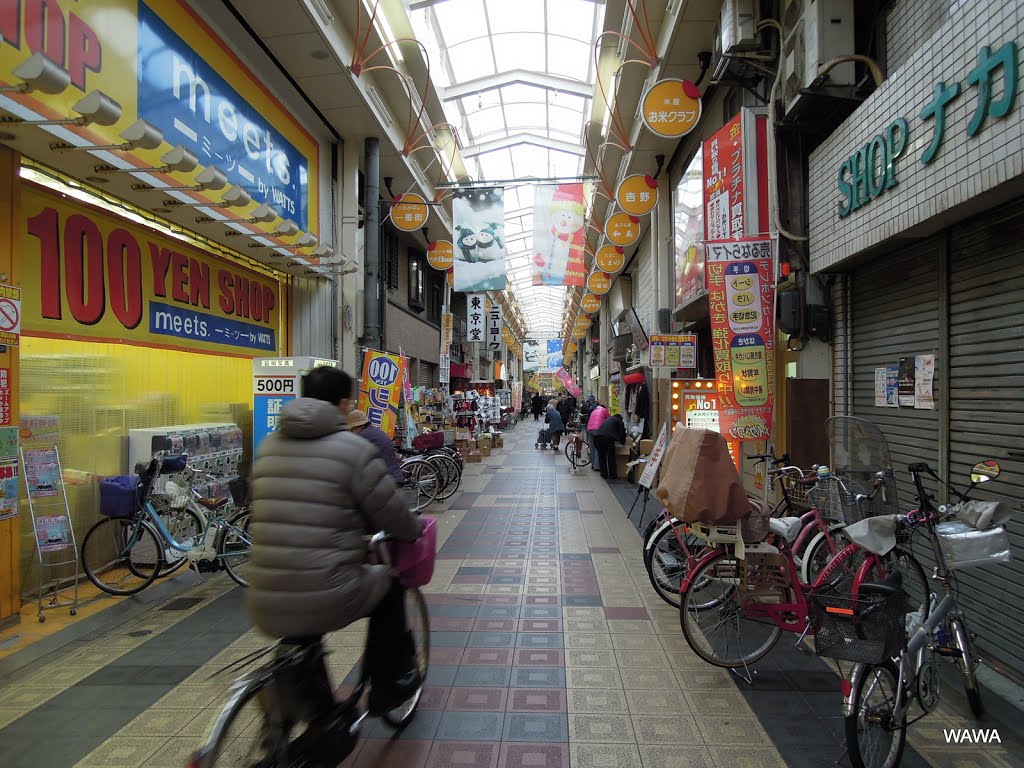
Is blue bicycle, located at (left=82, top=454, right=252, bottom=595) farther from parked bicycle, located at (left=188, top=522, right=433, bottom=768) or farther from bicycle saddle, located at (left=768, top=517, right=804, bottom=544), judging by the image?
bicycle saddle, located at (left=768, top=517, right=804, bottom=544)

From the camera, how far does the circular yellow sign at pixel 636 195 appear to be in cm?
1118

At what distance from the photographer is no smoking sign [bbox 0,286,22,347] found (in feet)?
14.0

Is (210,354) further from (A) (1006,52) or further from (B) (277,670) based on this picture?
(A) (1006,52)

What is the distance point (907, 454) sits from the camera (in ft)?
16.2

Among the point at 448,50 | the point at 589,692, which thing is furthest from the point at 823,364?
the point at 448,50

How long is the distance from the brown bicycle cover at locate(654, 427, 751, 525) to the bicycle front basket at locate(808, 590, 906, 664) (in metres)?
1.04

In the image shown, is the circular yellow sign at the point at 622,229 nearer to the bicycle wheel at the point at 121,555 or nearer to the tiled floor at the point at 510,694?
the tiled floor at the point at 510,694

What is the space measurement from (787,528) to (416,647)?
2830 mm

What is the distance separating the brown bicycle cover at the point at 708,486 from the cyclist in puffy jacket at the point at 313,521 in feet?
6.57

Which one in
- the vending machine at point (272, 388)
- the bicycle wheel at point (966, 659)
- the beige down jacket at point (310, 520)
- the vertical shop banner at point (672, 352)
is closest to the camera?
the beige down jacket at point (310, 520)

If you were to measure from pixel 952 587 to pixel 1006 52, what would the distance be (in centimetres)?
295

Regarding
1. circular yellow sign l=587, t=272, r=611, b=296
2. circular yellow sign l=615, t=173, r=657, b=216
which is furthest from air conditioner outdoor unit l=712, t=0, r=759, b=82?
circular yellow sign l=587, t=272, r=611, b=296

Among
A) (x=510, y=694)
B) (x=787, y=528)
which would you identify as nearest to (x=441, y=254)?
(x=787, y=528)

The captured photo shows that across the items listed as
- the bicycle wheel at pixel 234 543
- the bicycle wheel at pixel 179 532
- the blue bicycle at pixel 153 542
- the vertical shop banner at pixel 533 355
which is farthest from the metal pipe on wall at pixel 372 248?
the vertical shop banner at pixel 533 355
